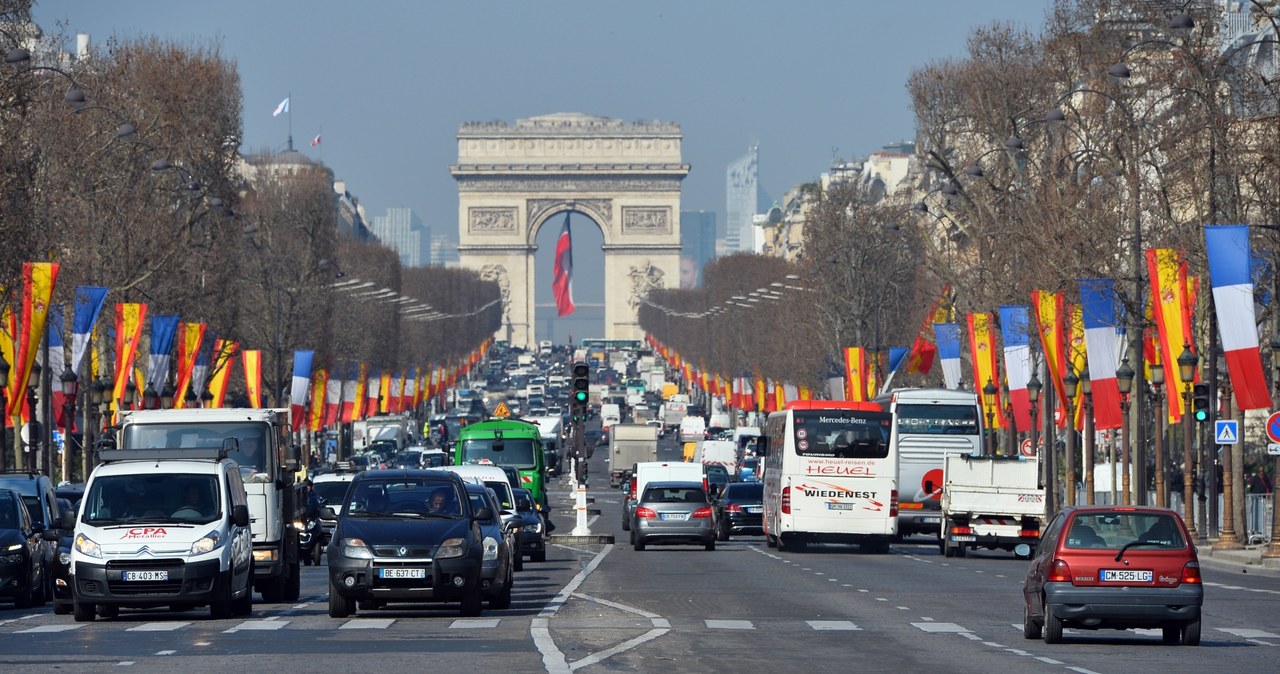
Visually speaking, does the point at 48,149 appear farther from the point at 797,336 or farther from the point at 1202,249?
the point at 797,336

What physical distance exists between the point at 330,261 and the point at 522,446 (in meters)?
34.4

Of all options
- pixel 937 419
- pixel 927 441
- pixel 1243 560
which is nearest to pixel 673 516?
pixel 927 441

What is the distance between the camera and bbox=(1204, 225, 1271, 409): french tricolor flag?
1492 inches

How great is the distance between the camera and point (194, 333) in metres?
59.8

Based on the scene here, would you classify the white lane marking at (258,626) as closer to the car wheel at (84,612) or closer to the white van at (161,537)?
the white van at (161,537)

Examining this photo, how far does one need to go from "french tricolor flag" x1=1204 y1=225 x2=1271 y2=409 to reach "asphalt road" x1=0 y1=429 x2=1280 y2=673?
12.7 ft

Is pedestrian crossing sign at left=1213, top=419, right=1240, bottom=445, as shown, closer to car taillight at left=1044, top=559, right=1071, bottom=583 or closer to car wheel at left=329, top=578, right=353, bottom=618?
car wheel at left=329, top=578, right=353, bottom=618

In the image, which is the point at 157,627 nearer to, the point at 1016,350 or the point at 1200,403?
the point at 1200,403

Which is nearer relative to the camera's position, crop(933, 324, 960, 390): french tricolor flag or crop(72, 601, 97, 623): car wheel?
crop(72, 601, 97, 623): car wheel

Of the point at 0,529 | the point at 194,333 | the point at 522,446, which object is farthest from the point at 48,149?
the point at 0,529

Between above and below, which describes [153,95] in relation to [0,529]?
above

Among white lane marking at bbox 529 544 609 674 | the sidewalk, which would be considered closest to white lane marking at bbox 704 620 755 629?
white lane marking at bbox 529 544 609 674

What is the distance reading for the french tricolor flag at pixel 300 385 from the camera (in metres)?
71.1

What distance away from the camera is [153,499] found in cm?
2522
